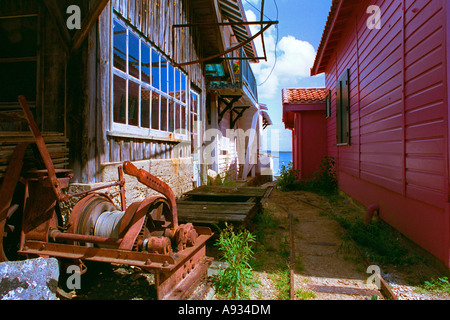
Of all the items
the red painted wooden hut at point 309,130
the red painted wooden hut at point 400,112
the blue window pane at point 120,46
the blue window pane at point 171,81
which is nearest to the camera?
the red painted wooden hut at point 400,112

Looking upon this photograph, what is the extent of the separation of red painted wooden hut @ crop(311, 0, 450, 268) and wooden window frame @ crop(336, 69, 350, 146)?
9cm

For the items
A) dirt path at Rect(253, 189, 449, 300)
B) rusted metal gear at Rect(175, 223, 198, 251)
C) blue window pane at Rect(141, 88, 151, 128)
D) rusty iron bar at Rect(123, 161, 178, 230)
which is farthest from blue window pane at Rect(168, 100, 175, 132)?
rusted metal gear at Rect(175, 223, 198, 251)

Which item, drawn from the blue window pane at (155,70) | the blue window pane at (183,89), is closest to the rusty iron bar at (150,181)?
the blue window pane at (155,70)

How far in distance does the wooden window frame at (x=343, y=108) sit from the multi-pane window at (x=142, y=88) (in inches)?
201

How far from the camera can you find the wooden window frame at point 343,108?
871cm

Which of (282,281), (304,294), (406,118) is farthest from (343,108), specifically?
(304,294)

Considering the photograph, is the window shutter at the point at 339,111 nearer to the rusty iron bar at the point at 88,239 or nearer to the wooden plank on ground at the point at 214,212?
the wooden plank on ground at the point at 214,212

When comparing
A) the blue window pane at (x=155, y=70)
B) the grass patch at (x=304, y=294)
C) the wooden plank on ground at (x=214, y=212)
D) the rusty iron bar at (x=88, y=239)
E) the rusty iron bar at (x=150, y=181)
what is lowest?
the grass patch at (x=304, y=294)

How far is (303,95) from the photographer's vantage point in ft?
44.6

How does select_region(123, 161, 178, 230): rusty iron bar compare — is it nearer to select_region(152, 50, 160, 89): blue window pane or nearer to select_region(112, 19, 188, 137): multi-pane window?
select_region(112, 19, 188, 137): multi-pane window

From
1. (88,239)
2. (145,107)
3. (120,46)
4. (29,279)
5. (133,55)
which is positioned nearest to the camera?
(29,279)

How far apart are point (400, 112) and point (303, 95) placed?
903cm

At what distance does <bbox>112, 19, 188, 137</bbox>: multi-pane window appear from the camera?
4535 mm

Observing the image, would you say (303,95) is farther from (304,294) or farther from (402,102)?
(304,294)
